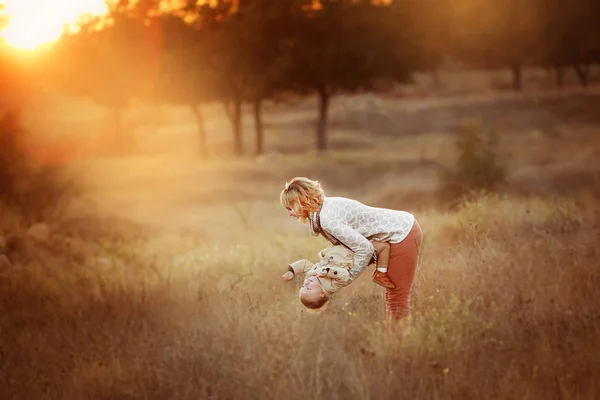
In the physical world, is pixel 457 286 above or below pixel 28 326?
above

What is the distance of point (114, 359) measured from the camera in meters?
6.04

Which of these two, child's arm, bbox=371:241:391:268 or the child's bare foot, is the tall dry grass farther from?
child's arm, bbox=371:241:391:268

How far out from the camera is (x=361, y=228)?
208 inches

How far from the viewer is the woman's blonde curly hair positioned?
200 inches

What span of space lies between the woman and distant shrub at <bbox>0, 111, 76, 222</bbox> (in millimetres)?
8007

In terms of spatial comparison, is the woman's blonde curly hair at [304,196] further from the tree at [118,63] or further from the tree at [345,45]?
the tree at [118,63]

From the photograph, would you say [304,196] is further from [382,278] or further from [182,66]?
[182,66]

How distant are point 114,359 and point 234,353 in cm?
111

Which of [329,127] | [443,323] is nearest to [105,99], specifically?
[329,127]

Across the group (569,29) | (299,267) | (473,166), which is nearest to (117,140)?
(569,29)

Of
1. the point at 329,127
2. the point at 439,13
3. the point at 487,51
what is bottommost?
the point at 329,127

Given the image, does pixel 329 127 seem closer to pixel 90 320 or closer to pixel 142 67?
pixel 142 67

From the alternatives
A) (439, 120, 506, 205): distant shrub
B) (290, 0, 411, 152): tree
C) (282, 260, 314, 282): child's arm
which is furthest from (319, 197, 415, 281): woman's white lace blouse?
(290, 0, 411, 152): tree

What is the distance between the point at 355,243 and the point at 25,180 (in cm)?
943
